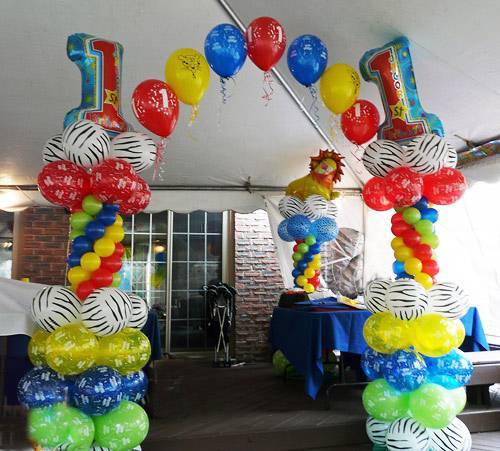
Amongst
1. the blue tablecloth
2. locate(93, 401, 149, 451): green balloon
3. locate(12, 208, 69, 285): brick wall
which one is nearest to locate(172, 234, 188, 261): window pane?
locate(12, 208, 69, 285): brick wall

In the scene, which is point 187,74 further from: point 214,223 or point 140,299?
point 214,223

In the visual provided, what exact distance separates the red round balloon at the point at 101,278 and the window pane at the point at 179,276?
3759 millimetres

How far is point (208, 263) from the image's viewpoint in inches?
244

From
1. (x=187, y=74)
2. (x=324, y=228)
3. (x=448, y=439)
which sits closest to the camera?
(x=448, y=439)

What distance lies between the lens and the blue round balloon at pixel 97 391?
2.18m

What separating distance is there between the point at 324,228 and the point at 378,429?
2546mm

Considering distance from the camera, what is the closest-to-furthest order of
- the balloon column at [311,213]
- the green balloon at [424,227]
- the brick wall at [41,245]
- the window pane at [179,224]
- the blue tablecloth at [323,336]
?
the green balloon at [424,227]
the blue tablecloth at [323,336]
the balloon column at [311,213]
the brick wall at [41,245]
the window pane at [179,224]

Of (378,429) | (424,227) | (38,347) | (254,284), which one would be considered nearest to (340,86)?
(424,227)

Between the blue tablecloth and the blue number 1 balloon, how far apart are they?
1.88m

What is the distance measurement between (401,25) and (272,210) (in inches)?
113

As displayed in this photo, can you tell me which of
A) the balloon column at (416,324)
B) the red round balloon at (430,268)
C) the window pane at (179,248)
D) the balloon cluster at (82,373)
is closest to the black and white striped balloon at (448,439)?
the balloon column at (416,324)

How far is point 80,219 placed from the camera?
2.40 meters

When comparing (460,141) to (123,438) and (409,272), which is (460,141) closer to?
(409,272)

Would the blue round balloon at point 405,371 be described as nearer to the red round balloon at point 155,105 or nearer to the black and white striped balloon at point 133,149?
the black and white striped balloon at point 133,149
